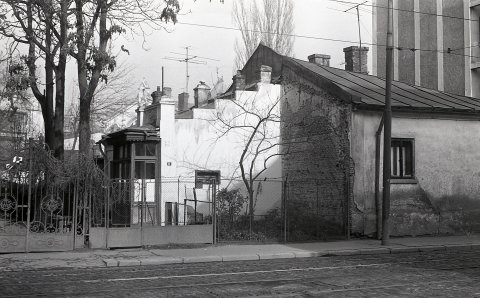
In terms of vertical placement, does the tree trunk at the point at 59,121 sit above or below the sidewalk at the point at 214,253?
above

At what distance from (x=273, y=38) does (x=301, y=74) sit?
1133 cm

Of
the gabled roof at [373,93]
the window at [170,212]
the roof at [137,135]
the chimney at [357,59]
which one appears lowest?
the window at [170,212]

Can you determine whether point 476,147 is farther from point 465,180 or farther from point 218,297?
point 218,297

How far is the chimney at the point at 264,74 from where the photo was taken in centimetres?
2483

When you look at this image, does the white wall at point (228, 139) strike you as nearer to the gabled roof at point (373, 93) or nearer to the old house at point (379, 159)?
the gabled roof at point (373, 93)

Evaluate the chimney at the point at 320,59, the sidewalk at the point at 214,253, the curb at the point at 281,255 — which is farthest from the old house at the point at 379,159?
the chimney at the point at 320,59

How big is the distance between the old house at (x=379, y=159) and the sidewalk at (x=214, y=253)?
1.73 metres

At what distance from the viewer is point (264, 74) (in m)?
24.9

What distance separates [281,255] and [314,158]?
773cm

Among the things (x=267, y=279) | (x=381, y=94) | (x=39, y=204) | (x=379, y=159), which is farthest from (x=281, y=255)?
(x=381, y=94)

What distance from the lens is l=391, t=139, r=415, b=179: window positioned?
1930cm

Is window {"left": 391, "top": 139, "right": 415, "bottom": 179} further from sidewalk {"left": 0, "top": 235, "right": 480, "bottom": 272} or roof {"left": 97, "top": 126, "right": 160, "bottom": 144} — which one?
roof {"left": 97, "top": 126, "right": 160, "bottom": 144}

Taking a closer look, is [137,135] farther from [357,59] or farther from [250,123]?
[357,59]

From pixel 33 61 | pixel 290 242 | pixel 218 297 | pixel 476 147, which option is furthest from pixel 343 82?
pixel 218 297
